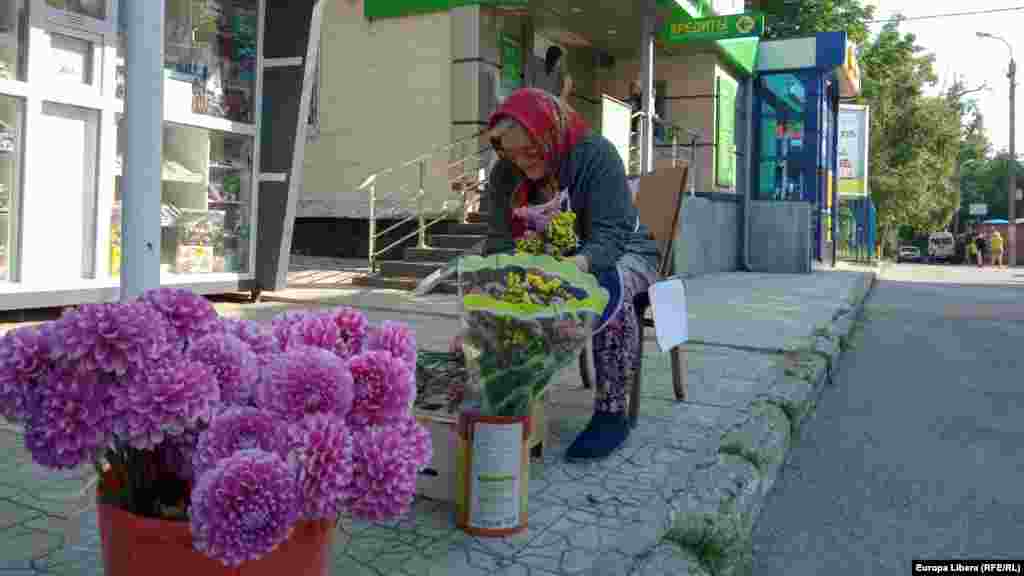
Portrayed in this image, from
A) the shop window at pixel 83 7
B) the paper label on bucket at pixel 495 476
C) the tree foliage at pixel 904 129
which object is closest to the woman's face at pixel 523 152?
the paper label on bucket at pixel 495 476

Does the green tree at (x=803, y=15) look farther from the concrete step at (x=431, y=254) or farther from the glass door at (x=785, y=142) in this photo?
the concrete step at (x=431, y=254)

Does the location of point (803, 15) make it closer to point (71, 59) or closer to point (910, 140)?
point (910, 140)

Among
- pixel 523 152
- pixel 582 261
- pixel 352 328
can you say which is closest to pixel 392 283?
pixel 523 152

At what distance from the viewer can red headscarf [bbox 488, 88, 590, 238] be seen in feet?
9.24

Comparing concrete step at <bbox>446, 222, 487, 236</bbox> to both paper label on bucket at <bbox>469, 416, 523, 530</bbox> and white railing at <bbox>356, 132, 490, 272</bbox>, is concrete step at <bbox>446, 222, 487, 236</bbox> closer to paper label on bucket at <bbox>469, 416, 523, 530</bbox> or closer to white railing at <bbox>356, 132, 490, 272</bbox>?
white railing at <bbox>356, 132, 490, 272</bbox>

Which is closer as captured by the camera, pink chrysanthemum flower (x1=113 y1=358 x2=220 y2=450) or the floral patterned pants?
pink chrysanthemum flower (x1=113 y1=358 x2=220 y2=450)

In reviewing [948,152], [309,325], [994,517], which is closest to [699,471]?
[994,517]

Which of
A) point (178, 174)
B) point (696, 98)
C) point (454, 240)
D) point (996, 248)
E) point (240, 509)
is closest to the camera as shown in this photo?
point (240, 509)

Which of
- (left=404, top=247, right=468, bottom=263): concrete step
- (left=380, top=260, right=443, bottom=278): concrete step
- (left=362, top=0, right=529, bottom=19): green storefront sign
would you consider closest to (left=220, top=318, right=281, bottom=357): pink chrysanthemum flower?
(left=380, top=260, right=443, bottom=278): concrete step

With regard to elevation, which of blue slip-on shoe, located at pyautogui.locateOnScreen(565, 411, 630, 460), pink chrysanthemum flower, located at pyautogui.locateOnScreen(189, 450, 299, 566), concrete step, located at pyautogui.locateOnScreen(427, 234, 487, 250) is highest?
concrete step, located at pyautogui.locateOnScreen(427, 234, 487, 250)

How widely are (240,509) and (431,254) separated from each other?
8.62 meters

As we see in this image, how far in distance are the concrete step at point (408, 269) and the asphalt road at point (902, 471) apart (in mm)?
4563

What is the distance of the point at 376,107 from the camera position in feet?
39.3

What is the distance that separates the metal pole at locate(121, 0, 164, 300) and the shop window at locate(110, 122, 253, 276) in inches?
149
